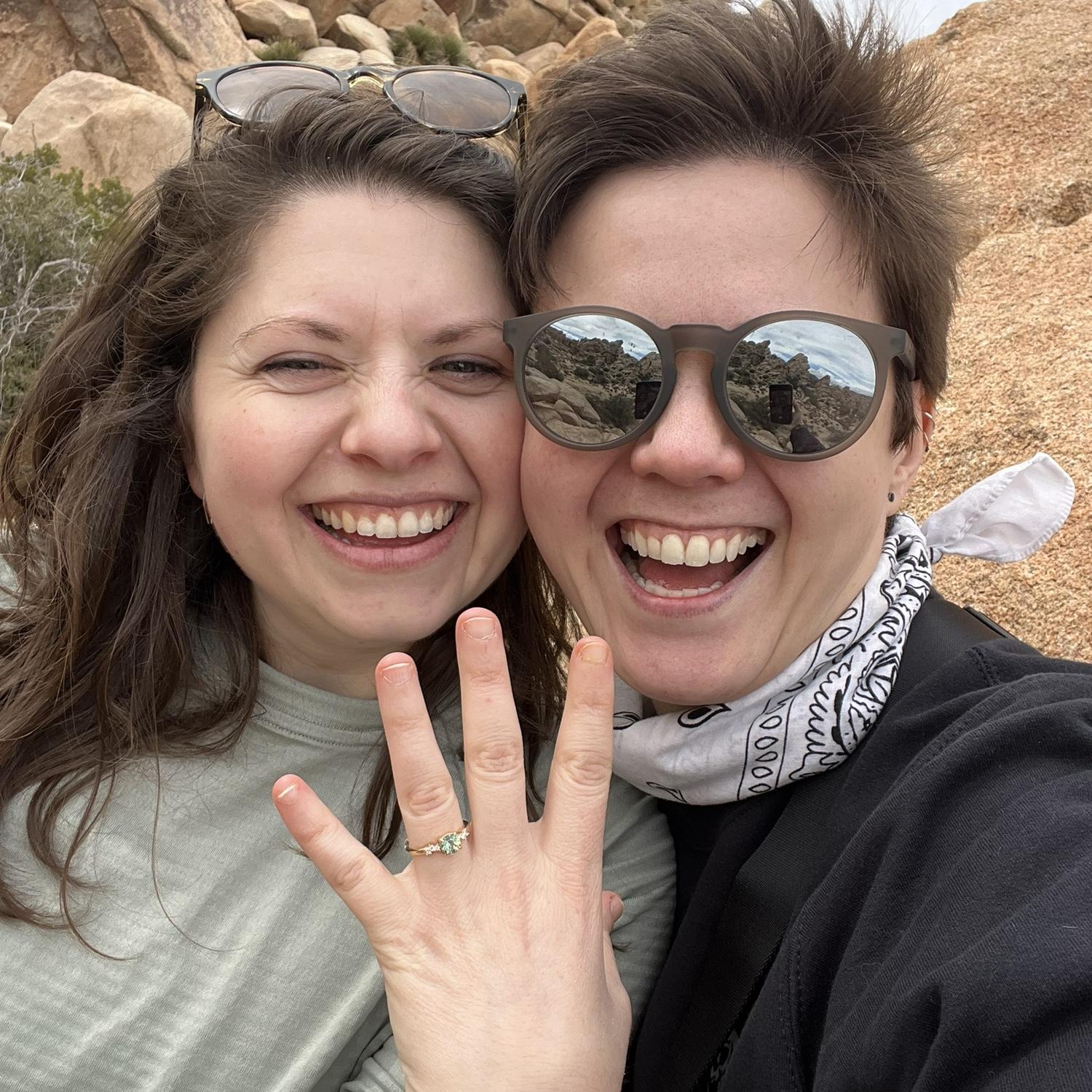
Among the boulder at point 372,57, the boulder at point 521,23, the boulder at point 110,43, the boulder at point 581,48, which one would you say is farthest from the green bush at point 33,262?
the boulder at point 521,23

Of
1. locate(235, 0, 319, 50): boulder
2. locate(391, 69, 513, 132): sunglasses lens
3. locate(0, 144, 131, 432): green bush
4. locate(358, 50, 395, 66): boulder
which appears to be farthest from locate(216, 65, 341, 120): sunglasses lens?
locate(235, 0, 319, 50): boulder

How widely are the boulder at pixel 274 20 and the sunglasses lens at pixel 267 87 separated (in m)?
21.9

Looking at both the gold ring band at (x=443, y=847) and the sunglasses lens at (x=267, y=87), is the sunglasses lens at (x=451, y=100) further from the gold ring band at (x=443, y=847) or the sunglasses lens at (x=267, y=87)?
the gold ring band at (x=443, y=847)

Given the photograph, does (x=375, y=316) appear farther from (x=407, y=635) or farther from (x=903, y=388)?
(x=903, y=388)

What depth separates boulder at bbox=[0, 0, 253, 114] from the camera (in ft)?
56.4

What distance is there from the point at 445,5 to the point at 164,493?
29510 mm

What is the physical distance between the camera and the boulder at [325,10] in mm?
23312

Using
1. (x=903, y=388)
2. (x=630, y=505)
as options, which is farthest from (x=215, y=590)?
(x=903, y=388)

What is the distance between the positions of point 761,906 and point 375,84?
193cm

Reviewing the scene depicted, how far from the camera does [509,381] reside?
1.87 m

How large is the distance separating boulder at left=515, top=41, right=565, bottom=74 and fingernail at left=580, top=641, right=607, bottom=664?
93.3 feet

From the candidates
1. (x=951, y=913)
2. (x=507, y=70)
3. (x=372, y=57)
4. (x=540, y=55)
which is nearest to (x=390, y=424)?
(x=951, y=913)

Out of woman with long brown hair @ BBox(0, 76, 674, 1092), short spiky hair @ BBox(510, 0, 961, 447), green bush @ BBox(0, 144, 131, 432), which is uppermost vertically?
short spiky hair @ BBox(510, 0, 961, 447)

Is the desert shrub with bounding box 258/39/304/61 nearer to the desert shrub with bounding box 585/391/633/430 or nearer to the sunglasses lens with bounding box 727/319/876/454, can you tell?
the desert shrub with bounding box 585/391/633/430
